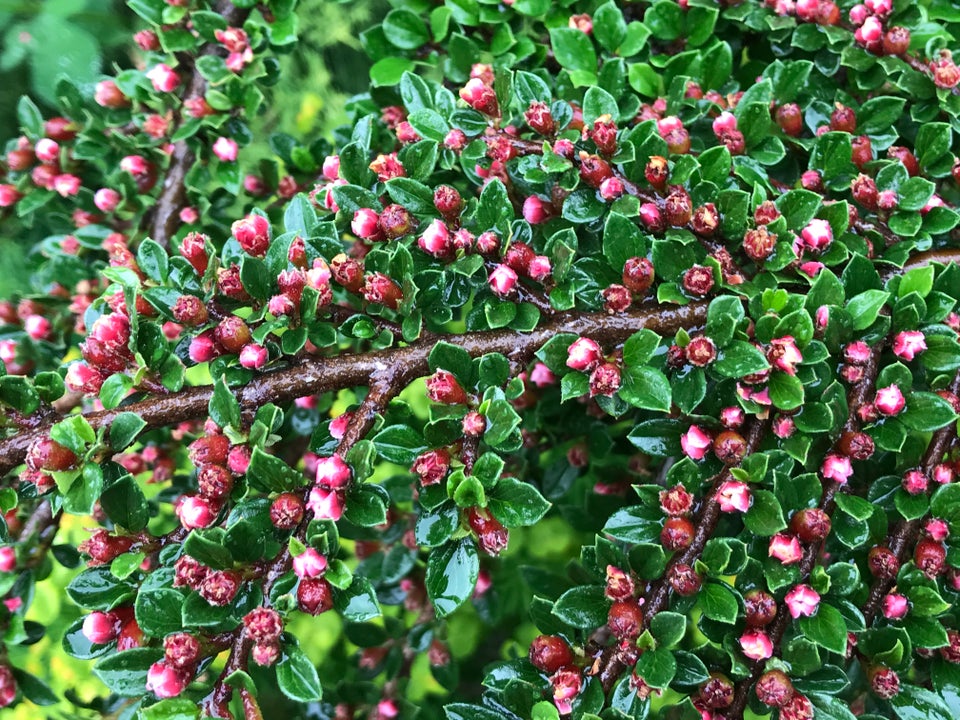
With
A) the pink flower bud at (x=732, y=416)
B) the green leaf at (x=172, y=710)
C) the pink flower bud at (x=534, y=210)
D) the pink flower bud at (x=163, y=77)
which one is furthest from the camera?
the pink flower bud at (x=163, y=77)

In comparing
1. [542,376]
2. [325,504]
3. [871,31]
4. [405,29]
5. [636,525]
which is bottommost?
[542,376]

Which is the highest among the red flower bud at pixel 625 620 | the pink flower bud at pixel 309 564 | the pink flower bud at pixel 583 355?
the pink flower bud at pixel 583 355

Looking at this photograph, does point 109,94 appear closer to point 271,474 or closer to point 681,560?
point 271,474

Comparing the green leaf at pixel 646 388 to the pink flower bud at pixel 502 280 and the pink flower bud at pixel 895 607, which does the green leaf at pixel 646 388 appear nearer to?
the pink flower bud at pixel 502 280

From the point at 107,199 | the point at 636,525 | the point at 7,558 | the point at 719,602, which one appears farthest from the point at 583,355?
→ the point at 107,199

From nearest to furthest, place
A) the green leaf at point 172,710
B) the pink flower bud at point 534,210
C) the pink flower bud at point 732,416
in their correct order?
the green leaf at point 172,710
the pink flower bud at point 732,416
the pink flower bud at point 534,210

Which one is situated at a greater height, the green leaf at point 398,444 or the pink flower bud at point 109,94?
the pink flower bud at point 109,94

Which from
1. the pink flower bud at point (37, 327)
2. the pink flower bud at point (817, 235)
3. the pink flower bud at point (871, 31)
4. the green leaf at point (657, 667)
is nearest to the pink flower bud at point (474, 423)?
the green leaf at point (657, 667)

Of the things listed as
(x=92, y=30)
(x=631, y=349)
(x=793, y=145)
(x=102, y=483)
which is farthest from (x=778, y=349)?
(x=92, y=30)
